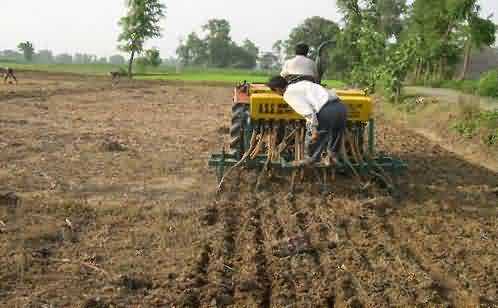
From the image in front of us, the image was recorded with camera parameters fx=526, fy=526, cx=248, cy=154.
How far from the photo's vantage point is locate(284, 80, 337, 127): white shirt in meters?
6.44

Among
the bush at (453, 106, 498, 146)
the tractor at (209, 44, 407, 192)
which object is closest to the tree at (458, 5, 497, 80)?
the bush at (453, 106, 498, 146)

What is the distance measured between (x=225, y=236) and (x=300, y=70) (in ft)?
9.00

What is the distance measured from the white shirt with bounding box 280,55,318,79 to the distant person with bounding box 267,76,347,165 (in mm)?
292

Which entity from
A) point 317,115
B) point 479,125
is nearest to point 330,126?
point 317,115

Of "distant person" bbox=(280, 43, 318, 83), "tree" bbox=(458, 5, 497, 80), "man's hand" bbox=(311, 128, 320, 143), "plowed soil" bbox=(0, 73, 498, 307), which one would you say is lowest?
"plowed soil" bbox=(0, 73, 498, 307)

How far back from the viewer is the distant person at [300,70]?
702 cm

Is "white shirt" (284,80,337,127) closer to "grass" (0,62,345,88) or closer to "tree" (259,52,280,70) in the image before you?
"grass" (0,62,345,88)

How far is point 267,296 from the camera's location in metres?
4.14

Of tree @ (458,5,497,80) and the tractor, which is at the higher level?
tree @ (458,5,497,80)

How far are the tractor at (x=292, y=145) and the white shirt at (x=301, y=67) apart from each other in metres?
Result: 0.27

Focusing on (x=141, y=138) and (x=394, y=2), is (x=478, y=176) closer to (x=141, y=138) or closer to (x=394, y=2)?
(x=141, y=138)

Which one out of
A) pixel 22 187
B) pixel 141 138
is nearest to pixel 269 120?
pixel 22 187

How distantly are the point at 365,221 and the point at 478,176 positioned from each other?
144 inches

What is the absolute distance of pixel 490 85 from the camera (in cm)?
1602
